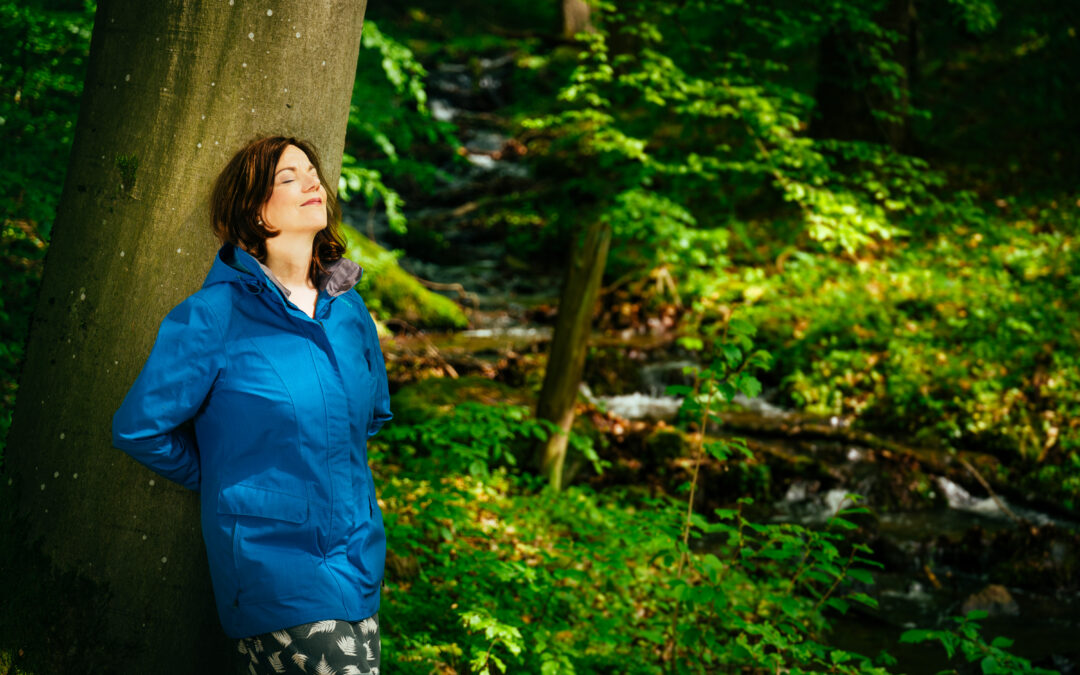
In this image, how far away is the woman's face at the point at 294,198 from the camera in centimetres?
188

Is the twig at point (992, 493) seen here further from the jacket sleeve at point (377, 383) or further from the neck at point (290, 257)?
the neck at point (290, 257)

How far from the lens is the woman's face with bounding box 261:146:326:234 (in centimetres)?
188

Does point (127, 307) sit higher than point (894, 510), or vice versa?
point (127, 307)

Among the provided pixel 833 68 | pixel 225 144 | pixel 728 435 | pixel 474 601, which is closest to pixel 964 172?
pixel 833 68

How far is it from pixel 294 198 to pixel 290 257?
0.16m

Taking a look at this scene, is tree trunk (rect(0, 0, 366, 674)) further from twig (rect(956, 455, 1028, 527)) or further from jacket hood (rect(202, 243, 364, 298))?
twig (rect(956, 455, 1028, 527))

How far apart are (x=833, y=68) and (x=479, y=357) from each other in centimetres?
577

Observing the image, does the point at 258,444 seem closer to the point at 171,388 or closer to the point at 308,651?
the point at 171,388

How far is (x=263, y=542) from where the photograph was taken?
66.4 inches

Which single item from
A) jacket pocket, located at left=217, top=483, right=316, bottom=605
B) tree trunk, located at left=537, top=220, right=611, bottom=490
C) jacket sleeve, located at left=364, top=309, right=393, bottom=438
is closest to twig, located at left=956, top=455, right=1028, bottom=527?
tree trunk, located at left=537, top=220, right=611, bottom=490

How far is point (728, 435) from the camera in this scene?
7938 millimetres

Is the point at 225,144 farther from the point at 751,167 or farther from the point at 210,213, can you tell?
the point at 751,167

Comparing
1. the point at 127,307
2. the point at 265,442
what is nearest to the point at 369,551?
the point at 265,442

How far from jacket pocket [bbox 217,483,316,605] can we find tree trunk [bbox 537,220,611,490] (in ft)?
15.0
